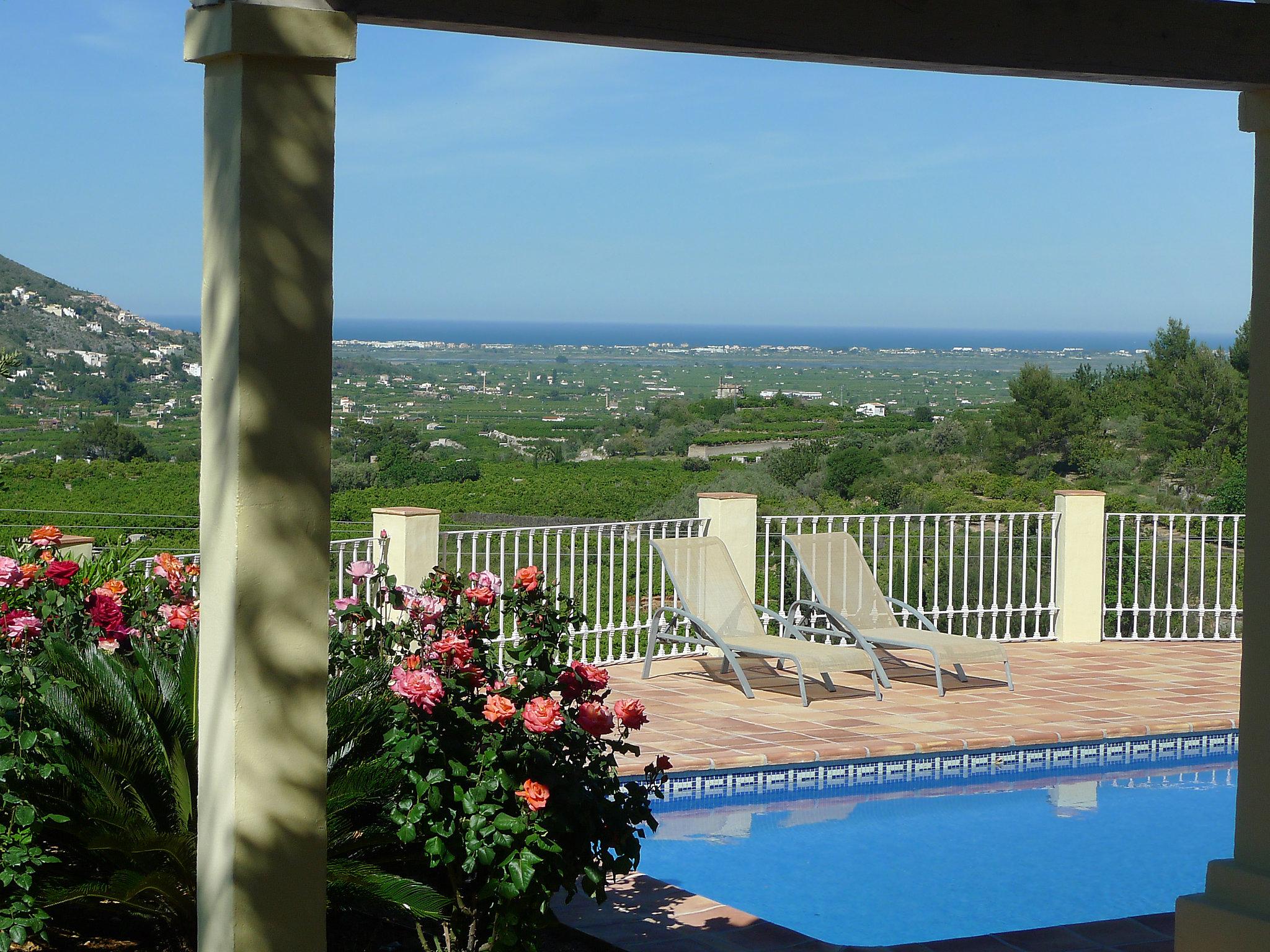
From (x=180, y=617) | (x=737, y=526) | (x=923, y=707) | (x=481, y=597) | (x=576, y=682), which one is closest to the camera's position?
(x=576, y=682)

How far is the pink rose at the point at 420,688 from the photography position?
3.28m

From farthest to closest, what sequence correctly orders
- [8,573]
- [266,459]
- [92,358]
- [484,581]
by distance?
1. [92,358]
2. [484,581]
3. [8,573]
4. [266,459]

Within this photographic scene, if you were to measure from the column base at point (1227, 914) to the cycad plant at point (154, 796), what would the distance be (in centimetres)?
194

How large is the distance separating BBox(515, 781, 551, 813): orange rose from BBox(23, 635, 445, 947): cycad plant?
1.38ft

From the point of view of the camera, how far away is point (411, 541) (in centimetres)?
824

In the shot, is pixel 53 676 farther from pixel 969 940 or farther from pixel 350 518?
pixel 350 518

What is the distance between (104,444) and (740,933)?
79.0ft

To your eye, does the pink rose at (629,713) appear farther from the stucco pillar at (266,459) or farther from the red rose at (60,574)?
the red rose at (60,574)

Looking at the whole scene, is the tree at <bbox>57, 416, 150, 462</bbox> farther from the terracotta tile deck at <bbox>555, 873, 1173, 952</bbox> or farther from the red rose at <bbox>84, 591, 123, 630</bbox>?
the terracotta tile deck at <bbox>555, 873, 1173, 952</bbox>

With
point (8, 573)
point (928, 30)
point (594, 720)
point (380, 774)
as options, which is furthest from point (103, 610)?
point (928, 30)

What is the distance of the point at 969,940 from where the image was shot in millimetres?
4164

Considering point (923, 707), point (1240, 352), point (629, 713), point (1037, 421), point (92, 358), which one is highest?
point (1240, 352)

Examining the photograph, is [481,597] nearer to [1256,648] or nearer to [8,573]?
[8,573]

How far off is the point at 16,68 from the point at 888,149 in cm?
3681
